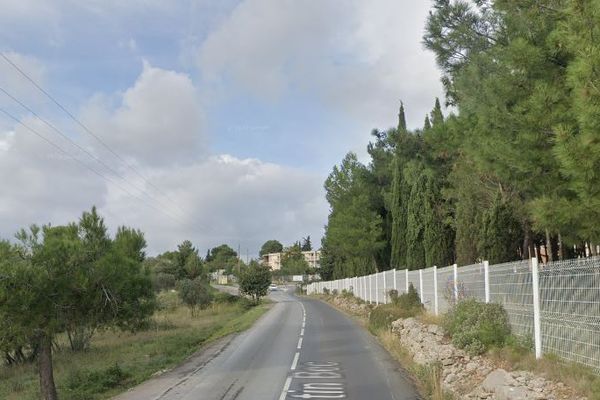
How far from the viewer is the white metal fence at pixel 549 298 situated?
8.72 meters

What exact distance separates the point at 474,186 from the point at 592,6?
56.4 feet

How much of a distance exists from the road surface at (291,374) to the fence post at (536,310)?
261 centimetres

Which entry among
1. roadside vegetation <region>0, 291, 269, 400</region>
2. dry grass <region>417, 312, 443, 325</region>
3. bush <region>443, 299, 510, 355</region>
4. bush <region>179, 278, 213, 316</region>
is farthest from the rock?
bush <region>179, 278, 213, 316</region>

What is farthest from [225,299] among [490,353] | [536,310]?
[536,310]

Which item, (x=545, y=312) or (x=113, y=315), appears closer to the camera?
(x=545, y=312)

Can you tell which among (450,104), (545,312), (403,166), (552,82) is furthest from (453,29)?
(403,166)

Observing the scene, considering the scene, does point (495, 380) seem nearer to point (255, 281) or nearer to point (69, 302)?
point (69, 302)

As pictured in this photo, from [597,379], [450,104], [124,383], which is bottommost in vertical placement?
[124,383]

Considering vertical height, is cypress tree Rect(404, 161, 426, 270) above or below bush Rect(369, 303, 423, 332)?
above

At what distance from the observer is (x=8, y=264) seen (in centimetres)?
1348

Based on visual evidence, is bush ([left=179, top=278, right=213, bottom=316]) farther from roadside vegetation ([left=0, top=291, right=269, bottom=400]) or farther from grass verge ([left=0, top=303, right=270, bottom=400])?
grass verge ([left=0, top=303, right=270, bottom=400])

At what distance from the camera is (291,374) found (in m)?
15.4

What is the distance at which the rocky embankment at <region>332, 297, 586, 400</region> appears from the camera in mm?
8398

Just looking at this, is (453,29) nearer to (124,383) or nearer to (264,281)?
(124,383)
